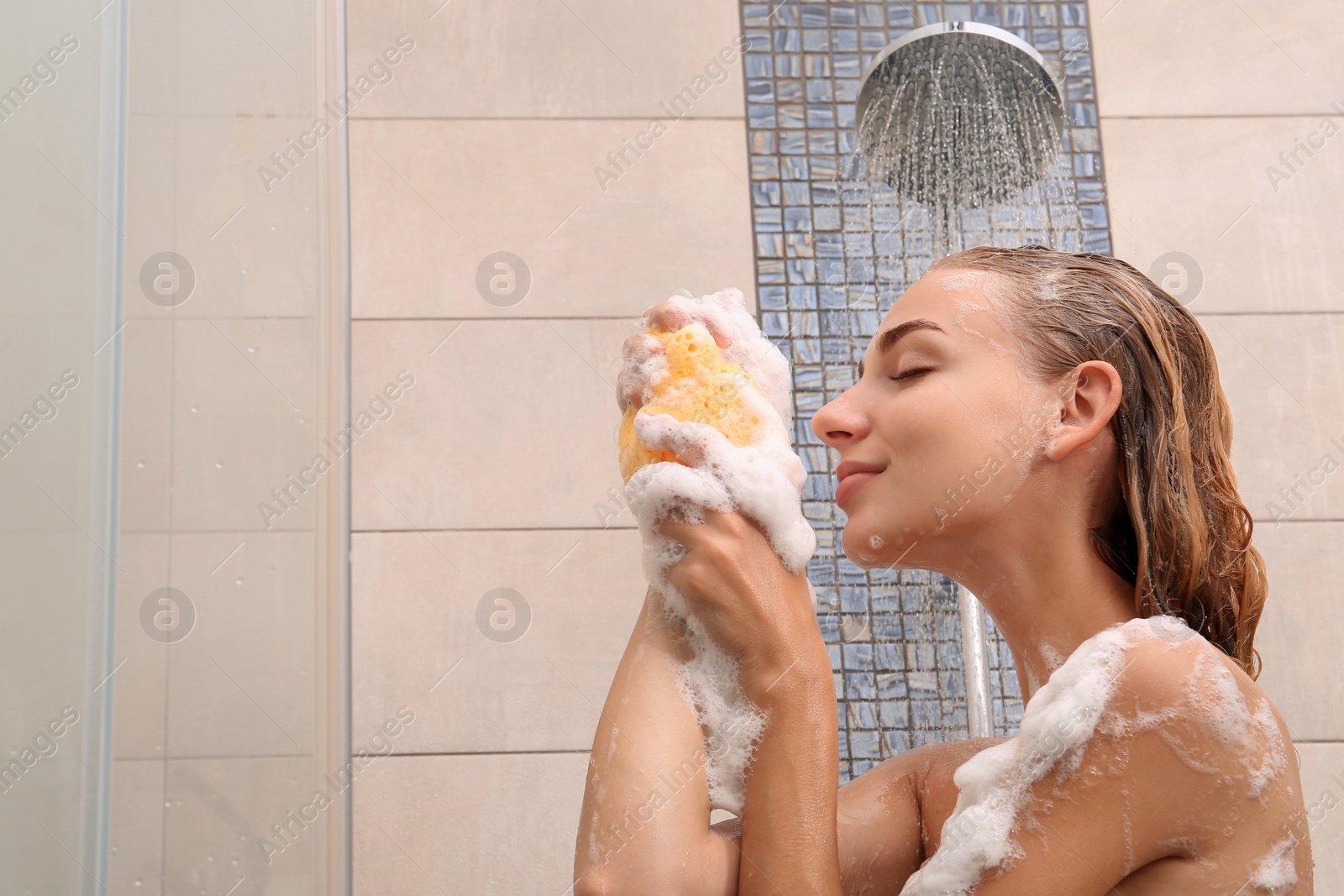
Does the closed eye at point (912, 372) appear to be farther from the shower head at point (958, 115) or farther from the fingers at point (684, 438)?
the shower head at point (958, 115)

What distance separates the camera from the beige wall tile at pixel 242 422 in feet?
2.17

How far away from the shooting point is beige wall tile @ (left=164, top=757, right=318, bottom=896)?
64 cm

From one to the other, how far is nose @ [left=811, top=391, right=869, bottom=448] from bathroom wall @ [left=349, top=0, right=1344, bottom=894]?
76cm

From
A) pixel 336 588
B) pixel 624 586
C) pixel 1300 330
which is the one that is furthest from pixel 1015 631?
pixel 1300 330

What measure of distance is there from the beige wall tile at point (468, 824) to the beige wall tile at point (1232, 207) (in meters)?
1.11

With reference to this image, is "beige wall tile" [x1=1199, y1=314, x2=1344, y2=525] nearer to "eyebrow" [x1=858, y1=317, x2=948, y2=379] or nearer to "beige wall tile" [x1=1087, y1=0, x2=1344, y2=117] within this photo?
"beige wall tile" [x1=1087, y1=0, x2=1344, y2=117]

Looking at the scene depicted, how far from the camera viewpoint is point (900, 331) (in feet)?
2.93

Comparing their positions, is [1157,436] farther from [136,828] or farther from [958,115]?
[958,115]

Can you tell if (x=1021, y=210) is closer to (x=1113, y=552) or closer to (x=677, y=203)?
(x=677, y=203)

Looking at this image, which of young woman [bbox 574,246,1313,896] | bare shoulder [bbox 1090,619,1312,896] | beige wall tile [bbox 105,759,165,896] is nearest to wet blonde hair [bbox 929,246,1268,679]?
young woman [bbox 574,246,1313,896]

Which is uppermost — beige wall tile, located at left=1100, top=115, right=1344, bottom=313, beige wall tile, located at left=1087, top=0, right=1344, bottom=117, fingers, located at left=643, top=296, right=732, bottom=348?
beige wall tile, located at left=1087, top=0, right=1344, bottom=117

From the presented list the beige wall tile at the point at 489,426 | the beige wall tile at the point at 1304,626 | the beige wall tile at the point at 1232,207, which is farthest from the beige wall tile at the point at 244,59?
the beige wall tile at the point at 1304,626

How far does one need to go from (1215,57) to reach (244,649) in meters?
1.76

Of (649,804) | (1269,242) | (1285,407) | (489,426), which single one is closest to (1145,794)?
(649,804)
